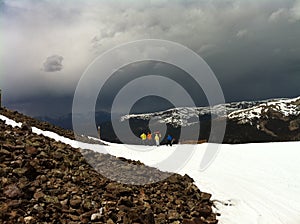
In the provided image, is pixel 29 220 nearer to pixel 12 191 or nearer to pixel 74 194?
pixel 12 191

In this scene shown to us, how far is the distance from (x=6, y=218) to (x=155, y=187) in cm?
635

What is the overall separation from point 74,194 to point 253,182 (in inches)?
419

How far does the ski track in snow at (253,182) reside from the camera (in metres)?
12.2

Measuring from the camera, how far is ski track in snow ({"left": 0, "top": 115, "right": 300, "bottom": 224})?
12.2 meters

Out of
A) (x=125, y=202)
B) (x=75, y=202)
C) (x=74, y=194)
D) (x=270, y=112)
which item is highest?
(x=270, y=112)

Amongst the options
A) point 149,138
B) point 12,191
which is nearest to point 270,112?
point 149,138

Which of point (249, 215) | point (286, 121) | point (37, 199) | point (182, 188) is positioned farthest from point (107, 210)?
point (286, 121)

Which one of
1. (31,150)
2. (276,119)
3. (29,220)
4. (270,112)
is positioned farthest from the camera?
(270,112)

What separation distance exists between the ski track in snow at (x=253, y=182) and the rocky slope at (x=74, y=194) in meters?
1.29

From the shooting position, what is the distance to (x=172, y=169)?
18062 millimetres

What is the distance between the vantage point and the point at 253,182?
16406 mm

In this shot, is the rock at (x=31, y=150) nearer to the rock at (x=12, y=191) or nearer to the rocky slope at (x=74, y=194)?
the rocky slope at (x=74, y=194)

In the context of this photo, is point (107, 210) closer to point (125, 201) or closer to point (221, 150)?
point (125, 201)

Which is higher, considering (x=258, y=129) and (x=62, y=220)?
(x=258, y=129)
